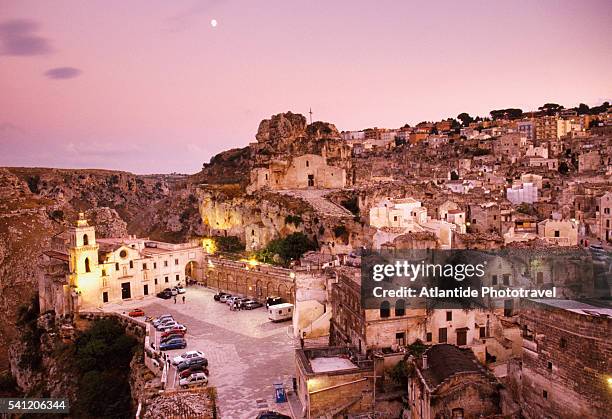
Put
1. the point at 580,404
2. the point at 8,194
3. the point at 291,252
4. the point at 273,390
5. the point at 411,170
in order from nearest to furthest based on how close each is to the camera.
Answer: the point at 580,404 < the point at 273,390 < the point at 291,252 < the point at 8,194 < the point at 411,170

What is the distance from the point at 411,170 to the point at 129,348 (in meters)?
50.0

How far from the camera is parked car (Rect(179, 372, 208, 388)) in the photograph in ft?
67.4

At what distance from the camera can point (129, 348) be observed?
2970cm

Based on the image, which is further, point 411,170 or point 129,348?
point 411,170

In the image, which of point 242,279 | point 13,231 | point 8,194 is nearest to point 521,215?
point 242,279

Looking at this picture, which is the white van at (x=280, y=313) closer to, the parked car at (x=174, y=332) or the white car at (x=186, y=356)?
the parked car at (x=174, y=332)

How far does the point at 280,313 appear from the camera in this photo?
97.1 feet

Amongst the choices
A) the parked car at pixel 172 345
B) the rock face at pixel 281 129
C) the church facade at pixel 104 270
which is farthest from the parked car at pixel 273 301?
the rock face at pixel 281 129

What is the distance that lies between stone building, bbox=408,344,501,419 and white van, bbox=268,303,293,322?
44.4ft

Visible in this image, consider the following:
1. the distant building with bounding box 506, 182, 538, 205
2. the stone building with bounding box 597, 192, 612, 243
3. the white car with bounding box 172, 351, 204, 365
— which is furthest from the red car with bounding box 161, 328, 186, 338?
the distant building with bounding box 506, 182, 538, 205

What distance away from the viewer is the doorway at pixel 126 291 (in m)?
36.0

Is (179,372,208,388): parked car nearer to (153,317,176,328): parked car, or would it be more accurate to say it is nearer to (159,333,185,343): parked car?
(159,333,185,343): parked car

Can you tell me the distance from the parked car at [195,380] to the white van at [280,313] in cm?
858

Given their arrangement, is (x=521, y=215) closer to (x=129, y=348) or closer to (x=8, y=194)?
(x=129, y=348)
